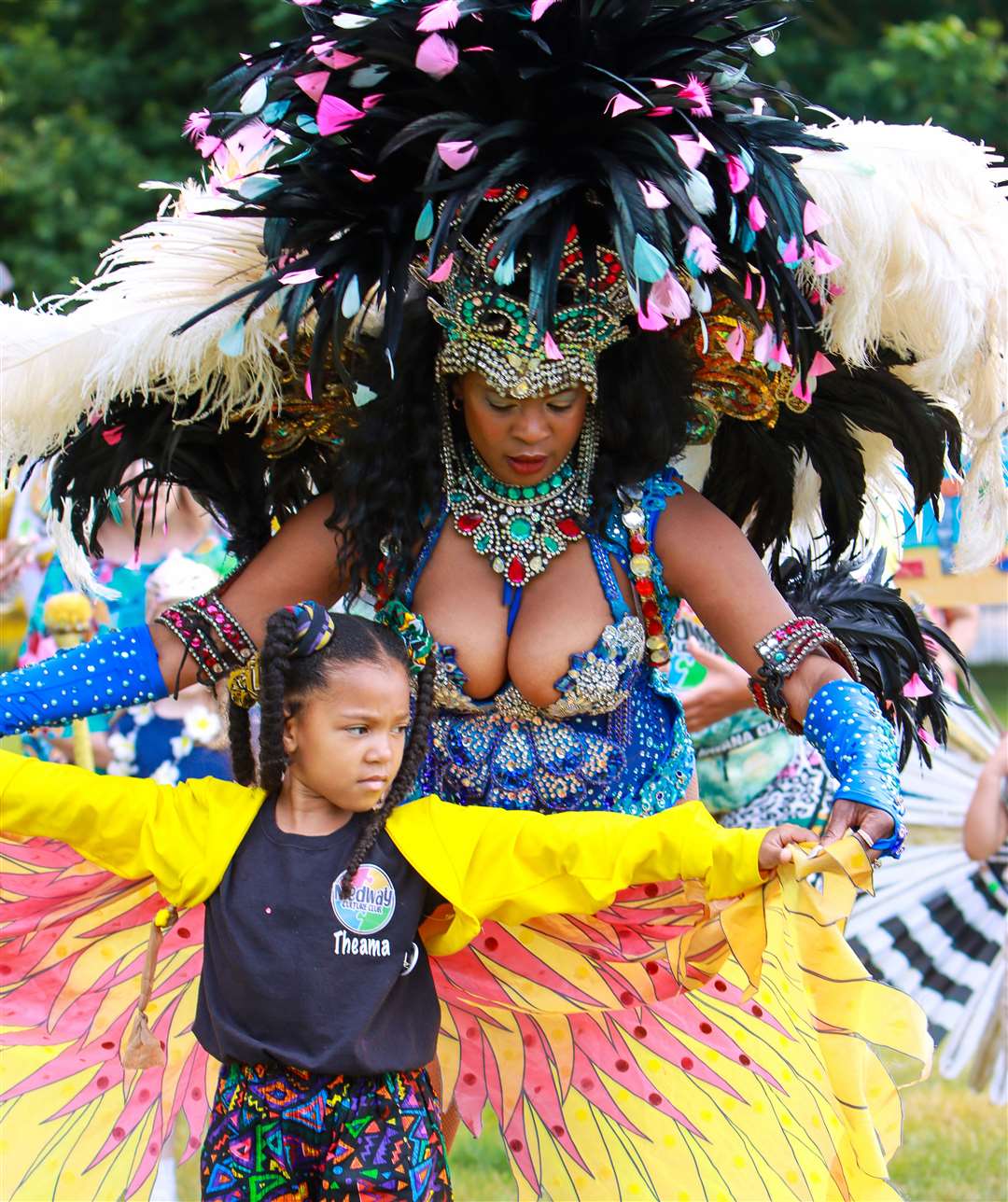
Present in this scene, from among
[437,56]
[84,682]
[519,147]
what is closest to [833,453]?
[519,147]

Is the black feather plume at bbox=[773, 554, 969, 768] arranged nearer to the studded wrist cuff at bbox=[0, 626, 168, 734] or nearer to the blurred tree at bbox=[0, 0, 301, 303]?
the studded wrist cuff at bbox=[0, 626, 168, 734]

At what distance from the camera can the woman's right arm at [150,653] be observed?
3.17 m

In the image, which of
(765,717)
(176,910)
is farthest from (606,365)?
(765,717)

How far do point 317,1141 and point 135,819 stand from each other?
61 centimetres

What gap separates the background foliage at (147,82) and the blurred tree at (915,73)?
0.04ft

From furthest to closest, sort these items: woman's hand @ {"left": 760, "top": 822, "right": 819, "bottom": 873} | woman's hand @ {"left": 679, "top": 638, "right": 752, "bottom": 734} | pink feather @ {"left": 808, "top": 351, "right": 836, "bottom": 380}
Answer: woman's hand @ {"left": 679, "top": 638, "right": 752, "bottom": 734} → pink feather @ {"left": 808, "top": 351, "right": 836, "bottom": 380} → woman's hand @ {"left": 760, "top": 822, "right": 819, "bottom": 873}

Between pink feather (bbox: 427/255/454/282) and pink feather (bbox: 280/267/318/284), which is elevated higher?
pink feather (bbox: 427/255/454/282)

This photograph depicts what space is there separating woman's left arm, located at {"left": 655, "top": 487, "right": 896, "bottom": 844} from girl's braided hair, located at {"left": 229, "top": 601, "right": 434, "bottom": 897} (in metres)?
0.56

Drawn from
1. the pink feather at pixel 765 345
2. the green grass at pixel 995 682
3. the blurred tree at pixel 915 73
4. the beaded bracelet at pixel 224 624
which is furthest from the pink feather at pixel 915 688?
the blurred tree at pixel 915 73

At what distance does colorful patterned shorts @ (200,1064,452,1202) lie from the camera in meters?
2.96

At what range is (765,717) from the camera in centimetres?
494

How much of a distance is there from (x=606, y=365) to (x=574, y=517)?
0.28 metres

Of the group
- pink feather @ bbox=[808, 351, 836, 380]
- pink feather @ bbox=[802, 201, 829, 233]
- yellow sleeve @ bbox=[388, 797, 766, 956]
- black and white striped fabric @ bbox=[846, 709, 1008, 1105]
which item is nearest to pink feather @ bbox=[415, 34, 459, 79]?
pink feather @ bbox=[802, 201, 829, 233]

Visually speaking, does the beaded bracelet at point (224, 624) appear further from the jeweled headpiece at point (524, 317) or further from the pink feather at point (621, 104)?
the pink feather at point (621, 104)
